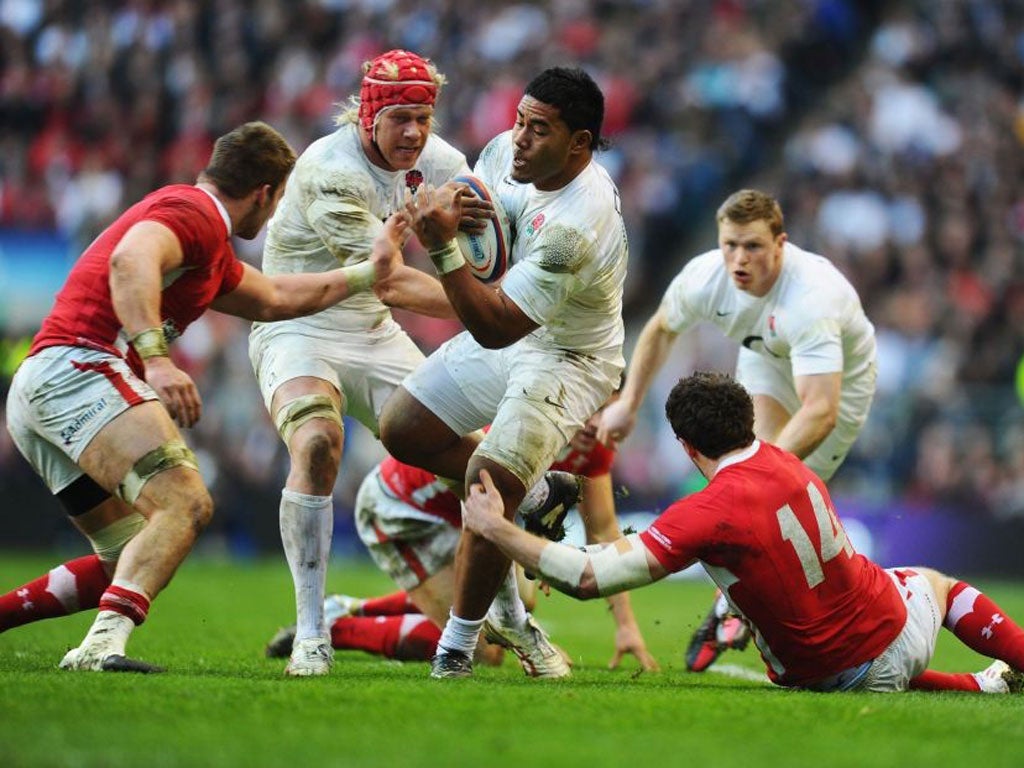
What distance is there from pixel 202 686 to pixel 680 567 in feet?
6.20

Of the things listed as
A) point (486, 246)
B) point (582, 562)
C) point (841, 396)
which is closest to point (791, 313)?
point (841, 396)

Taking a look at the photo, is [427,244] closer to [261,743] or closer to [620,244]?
[620,244]

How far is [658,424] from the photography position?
16297 mm

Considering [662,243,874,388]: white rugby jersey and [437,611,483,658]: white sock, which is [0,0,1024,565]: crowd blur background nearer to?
[662,243,874,388]: white rugby jersey

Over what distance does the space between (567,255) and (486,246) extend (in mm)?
462

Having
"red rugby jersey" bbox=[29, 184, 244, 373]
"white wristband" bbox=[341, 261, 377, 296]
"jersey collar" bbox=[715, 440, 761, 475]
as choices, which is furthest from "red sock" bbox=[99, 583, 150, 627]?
"jersey collar" bbox=[715, 440, 761, 475]

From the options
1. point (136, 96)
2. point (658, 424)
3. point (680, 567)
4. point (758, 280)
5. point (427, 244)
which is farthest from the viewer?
point (136, 96)

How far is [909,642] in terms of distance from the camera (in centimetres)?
673

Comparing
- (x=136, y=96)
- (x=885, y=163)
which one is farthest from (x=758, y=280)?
(x=136, y=96)

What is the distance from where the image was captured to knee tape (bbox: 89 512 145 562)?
7.32m

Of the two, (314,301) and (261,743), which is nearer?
(261,743)

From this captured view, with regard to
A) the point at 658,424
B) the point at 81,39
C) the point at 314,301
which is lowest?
the point at 658,424

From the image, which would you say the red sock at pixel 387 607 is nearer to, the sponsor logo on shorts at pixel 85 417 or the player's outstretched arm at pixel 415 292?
the player's outstretched arm at pixel 415 292

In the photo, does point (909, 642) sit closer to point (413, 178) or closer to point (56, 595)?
point (413, 178)
